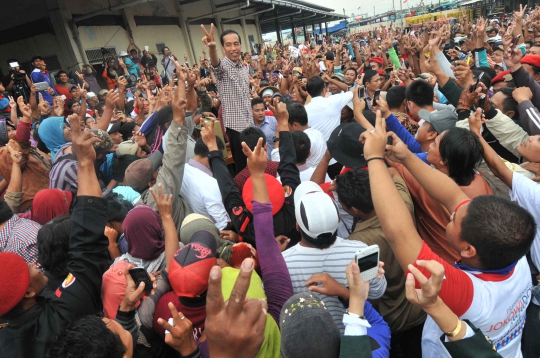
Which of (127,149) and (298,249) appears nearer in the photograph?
(298,249)

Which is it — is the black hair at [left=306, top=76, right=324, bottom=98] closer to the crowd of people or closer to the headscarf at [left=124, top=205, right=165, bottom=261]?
the crowd of people

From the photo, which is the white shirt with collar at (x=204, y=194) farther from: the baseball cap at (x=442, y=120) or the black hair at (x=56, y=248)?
the baseball cap at (x=442, y=120)

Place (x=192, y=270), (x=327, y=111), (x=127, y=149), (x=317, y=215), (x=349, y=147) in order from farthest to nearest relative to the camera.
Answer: (x=327, y=111) → (x=127, y=149) → (x=349, y=147) → (x=317, y=215) → (x=192, y=270)

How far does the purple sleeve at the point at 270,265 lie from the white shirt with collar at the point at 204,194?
0.85 meters

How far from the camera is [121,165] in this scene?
3449 millimetres

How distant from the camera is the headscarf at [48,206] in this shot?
2.55m

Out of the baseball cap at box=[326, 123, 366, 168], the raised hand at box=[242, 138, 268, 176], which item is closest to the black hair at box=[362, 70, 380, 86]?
the baseball cap at box=[326, 123, 366, 168]

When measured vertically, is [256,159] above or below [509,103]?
above

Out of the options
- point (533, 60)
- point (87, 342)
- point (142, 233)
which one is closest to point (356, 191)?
point (142, 233)

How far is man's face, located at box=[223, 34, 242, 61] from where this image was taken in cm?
366

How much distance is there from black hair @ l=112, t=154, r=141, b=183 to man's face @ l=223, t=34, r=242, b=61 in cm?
156

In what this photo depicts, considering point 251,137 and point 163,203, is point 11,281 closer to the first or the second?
point 163,203

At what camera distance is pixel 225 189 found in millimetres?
2293

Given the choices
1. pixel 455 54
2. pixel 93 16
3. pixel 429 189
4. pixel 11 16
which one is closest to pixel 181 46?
pixel 93 16
